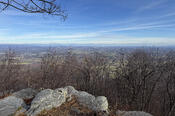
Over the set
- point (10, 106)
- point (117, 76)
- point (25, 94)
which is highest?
point (10, 106)

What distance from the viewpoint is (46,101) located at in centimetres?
525

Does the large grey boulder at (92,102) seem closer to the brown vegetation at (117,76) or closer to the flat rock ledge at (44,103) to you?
the flat rock ledge at (44,103)

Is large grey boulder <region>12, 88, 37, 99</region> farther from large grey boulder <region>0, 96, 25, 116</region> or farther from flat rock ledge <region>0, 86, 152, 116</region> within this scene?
large grey boulder <region>0, 96, 25, 116</region>

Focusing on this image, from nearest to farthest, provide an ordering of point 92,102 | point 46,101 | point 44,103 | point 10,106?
1. point 10,106
2. point 44,103
3. point 46,101
4. point 92,102

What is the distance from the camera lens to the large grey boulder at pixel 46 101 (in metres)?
4.75

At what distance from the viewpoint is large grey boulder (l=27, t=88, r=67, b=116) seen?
15.6 ft

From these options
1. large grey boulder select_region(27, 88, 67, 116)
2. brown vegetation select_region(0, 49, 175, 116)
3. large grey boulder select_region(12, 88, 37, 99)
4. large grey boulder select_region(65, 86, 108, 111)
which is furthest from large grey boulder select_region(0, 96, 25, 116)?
brown vegetation select_region(0, 49, 175, 116)

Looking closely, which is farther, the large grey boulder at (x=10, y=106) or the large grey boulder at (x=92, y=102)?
the large grey boulder at (x=92, y=102)

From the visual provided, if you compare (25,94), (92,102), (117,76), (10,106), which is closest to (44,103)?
(10,106)

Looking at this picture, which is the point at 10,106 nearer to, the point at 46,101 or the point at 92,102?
the point at 46,101

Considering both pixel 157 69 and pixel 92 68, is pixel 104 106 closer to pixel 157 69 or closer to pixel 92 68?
pixel 157 69

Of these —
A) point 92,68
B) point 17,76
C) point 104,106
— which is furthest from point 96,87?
point 17,76

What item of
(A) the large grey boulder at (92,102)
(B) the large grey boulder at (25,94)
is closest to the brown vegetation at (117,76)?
A: (A) the large grey boulder at (92,102)

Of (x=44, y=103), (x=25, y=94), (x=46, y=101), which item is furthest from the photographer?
(x=25, y=94)
